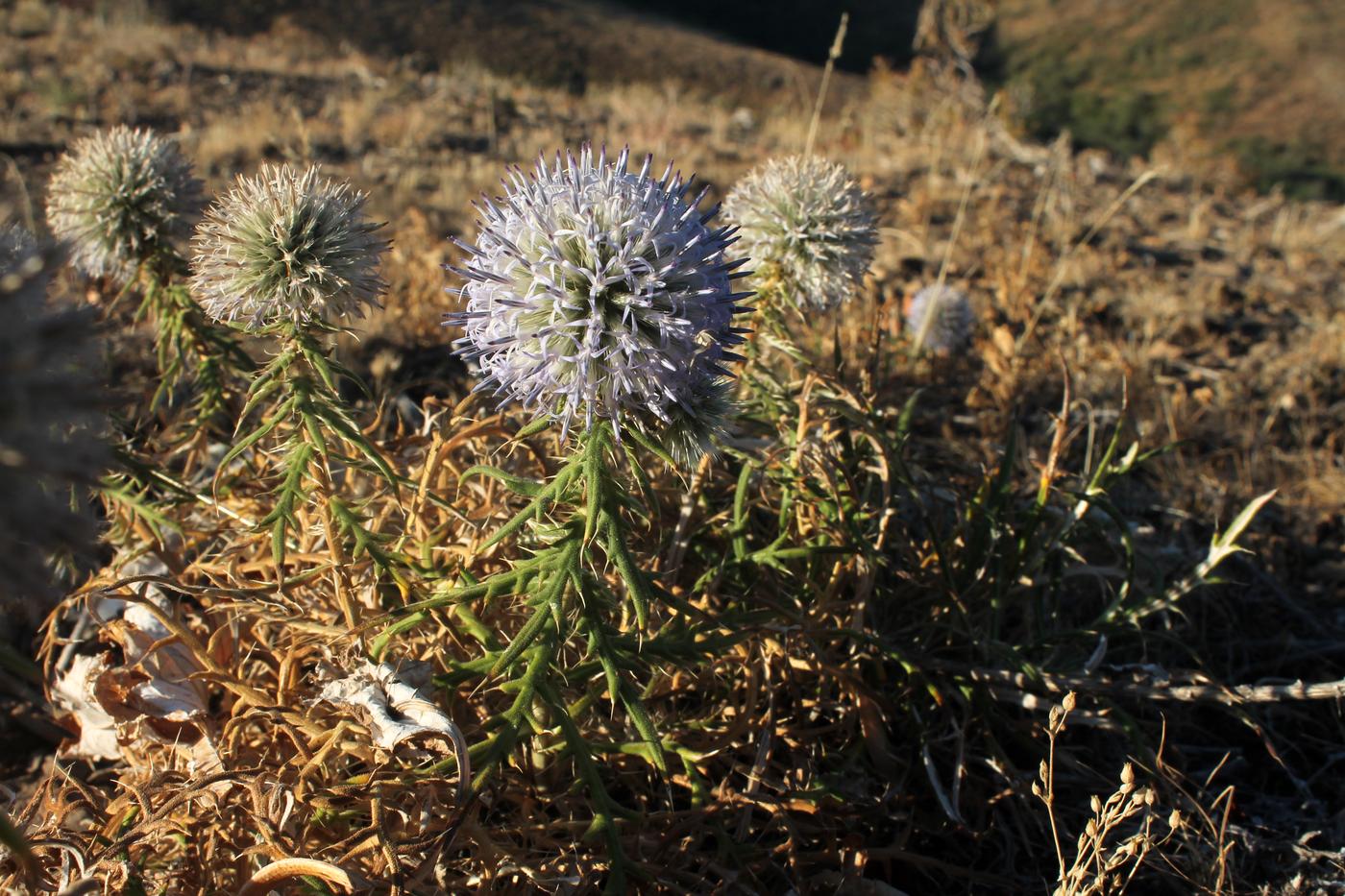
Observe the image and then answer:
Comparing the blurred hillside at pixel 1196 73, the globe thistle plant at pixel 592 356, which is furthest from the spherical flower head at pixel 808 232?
the blurred hillside at pixel 1196 73

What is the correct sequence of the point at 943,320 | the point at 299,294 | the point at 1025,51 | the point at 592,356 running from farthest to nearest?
1. the point at 1025,51
2. the point at 943,320
3. the point at 299,294
4. the point at 592,356

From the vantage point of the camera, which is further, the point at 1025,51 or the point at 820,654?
the point at 1025,51

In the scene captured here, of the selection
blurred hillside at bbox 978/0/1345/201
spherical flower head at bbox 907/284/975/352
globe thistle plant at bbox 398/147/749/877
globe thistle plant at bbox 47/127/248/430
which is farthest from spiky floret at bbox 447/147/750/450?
blurred hillside at bbox 978/0/1345/201

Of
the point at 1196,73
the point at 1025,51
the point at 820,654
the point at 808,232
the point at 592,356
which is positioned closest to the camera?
the point at 592,356

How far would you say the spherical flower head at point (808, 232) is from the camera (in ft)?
9.12

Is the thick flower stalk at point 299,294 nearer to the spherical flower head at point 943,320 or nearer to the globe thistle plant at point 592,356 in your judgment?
the globe thistle plant at point 592,356

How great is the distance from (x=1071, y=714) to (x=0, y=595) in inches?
109

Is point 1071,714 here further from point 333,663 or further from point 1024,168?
point 1024,168

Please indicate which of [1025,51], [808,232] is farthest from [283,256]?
[1025,51]

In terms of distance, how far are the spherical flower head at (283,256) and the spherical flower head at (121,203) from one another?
24.2 inches

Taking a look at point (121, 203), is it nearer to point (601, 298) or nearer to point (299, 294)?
point (299, 294)

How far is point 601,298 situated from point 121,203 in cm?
190

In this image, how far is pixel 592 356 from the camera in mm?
1801

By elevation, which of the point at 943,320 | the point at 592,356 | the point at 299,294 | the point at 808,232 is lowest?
the point at 943,320
